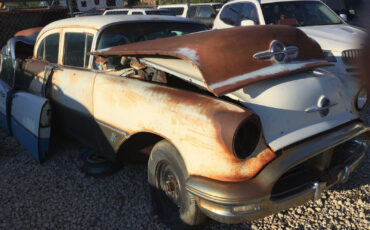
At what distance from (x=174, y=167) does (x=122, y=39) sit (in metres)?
1.81

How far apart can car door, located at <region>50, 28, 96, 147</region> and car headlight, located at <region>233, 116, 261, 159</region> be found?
1.67 meters

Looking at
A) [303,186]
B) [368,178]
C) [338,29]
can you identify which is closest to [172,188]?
[303,186]

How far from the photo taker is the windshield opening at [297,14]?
19.6 ft

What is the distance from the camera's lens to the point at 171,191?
2562 mm

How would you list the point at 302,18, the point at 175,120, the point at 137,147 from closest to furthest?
the point at 175,120, the point at 137,147, the point at 302,18

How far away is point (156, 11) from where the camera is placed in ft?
42.7

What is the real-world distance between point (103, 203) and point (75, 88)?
1242 mm

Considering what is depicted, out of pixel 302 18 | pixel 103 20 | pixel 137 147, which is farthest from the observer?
pixel 302 18

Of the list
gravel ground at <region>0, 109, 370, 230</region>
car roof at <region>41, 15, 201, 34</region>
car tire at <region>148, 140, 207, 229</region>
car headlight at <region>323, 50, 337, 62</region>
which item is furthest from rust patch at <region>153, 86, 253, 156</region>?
car headlight at <region>323, 50, 337, 62</region>

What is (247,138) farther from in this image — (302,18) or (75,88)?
(302,18)

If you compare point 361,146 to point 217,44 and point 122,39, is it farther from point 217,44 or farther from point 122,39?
point 122,39

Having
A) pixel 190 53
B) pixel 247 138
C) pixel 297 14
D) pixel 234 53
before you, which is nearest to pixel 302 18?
pixel 297 14

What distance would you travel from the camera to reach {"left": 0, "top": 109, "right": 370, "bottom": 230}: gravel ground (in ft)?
8.90

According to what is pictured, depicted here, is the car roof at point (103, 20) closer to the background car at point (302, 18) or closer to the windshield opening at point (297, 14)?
the background car at point (302, 18)
